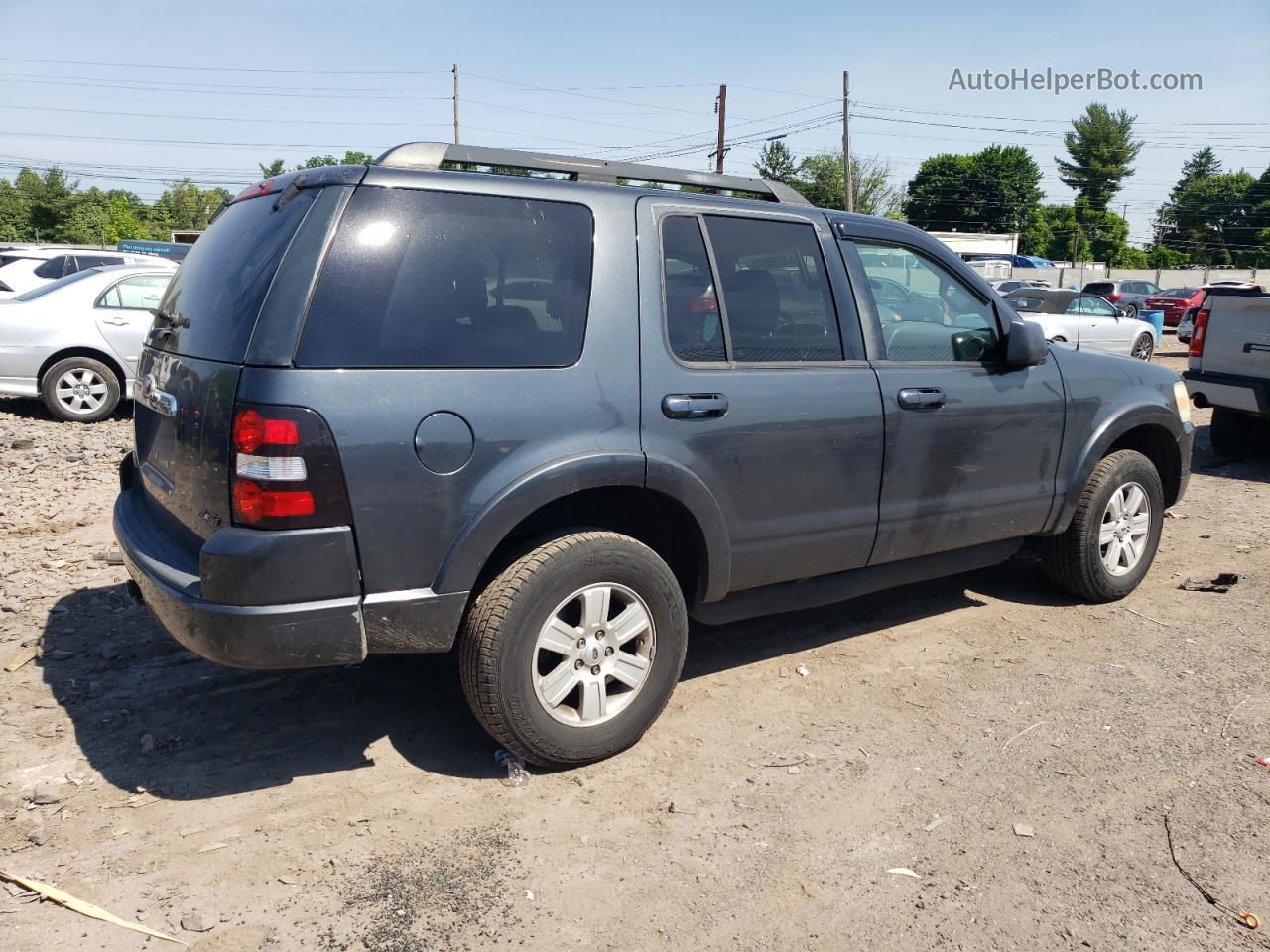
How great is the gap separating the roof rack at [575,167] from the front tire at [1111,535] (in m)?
2.19

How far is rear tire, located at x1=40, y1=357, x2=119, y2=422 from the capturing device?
9.52m

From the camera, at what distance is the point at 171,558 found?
329 cm

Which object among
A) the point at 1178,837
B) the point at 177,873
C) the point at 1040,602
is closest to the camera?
the point at 177,873

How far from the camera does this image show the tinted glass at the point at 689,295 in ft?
11.9

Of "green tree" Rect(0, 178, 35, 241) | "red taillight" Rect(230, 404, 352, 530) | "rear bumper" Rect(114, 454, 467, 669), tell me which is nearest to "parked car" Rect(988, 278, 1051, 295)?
"rear bumper" Rect(114, 454, 467, 669)

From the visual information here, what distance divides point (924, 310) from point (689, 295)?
1.34 m

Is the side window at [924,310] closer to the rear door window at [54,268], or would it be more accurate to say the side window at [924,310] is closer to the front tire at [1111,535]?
the front tire at [1111,535]

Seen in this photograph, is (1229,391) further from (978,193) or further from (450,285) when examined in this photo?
(978,193)

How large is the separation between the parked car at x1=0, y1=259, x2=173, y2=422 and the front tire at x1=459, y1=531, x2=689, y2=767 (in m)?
7.97

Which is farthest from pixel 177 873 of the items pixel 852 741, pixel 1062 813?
pixel 1062 813

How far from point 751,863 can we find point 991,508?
2.29 m

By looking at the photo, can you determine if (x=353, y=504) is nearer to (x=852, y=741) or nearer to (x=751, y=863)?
(x=751, y=863)

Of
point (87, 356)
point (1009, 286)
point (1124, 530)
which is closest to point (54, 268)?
point (87, 356)

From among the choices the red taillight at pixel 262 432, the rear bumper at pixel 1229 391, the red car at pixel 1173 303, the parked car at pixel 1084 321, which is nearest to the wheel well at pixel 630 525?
the red taillight at pixel 262 432
